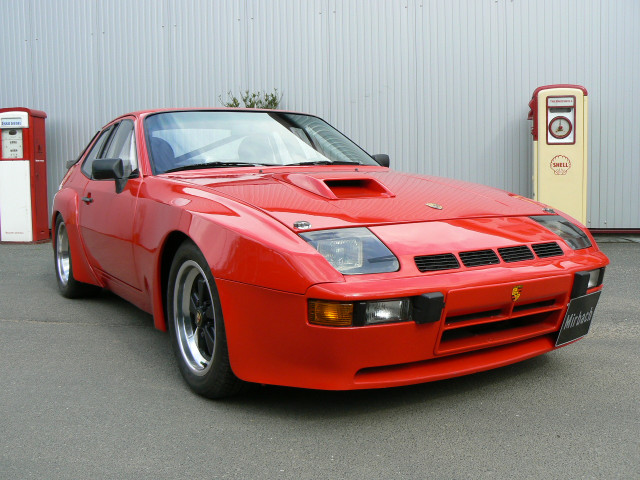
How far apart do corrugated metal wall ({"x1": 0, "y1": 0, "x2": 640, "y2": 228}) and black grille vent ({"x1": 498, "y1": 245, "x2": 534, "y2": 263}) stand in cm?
641

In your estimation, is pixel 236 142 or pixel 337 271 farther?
pixel 236 142

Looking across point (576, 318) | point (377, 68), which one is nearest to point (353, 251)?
point (576, 318)

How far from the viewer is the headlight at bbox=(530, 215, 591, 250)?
118 inches

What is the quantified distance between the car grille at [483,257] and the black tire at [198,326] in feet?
2.66

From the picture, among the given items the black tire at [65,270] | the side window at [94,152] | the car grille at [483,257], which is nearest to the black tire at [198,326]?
the car grille at [483,257]

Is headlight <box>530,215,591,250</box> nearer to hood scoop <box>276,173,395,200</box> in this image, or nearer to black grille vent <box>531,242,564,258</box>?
black grille vent <box>531,242,564,258</box>

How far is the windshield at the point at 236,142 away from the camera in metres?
3.68

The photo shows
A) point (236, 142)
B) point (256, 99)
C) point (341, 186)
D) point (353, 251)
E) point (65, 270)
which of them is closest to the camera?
point (353, 251)

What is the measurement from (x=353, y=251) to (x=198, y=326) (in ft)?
Answer: 2.91

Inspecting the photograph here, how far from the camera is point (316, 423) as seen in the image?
2.58m

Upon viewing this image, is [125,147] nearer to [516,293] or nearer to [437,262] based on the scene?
[437,262]

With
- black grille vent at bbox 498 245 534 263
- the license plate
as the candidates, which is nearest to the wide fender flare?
black grille vent at bbox 498 245 534 263

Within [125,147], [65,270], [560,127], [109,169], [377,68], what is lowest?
[65,270]

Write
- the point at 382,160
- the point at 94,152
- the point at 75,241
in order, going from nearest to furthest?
the point at 382,160, the point at 75,241, the point at 94,152
